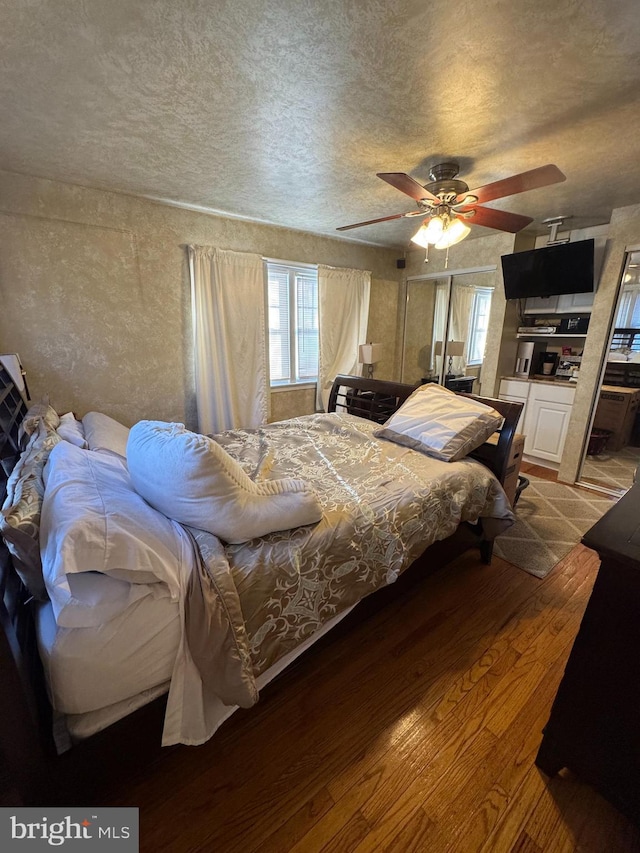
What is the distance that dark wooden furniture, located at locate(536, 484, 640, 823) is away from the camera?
88 cm

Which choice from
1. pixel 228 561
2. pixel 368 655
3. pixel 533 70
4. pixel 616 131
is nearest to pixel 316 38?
pixel 533 70

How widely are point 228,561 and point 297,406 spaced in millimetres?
3033

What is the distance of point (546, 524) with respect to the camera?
8.65 feet

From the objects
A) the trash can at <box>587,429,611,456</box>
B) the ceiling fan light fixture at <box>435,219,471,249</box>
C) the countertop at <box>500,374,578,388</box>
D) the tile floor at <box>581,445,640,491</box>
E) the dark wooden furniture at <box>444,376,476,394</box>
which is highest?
the ceiling fan light fixture at <box>435,219,471,249</box>

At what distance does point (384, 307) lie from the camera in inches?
181

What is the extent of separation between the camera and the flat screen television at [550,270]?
3.04 meters

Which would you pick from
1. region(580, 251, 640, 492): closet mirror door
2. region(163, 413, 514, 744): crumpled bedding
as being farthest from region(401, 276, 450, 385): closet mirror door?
region(163, 413, 514, 744): crumpled bedding

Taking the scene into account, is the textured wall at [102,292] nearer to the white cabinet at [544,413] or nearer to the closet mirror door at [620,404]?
the white cabinet at [544,413]

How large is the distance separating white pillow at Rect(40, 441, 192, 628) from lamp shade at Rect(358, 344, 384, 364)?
11.3ft

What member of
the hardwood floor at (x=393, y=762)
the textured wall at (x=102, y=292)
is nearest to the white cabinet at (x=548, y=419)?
the hardwood floor at (x=393, y=762)

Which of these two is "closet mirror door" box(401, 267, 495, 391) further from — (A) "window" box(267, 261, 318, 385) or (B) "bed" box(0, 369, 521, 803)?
(B) "bed" box(0, 369, 521, 803)

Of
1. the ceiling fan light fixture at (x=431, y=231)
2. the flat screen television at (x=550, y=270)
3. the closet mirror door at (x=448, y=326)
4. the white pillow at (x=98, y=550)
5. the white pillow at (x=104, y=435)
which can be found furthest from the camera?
the closet mirror door at (x=448, y=326)

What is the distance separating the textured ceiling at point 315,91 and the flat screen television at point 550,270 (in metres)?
0.64

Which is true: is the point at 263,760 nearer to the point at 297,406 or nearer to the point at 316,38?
the point at 316,38
